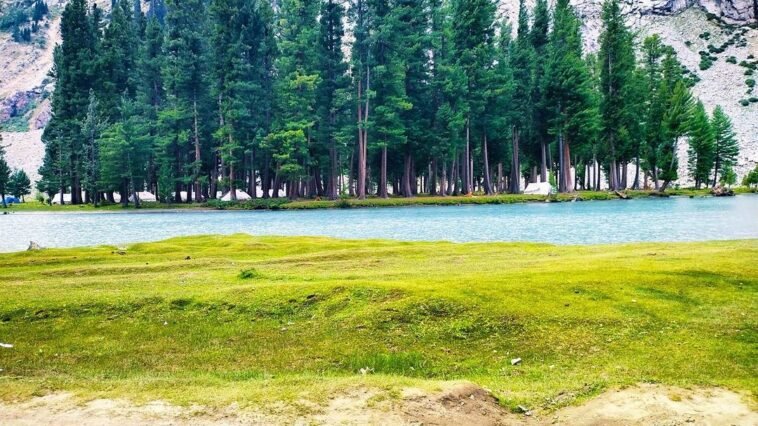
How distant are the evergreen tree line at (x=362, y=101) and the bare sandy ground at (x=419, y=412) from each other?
81.9 m

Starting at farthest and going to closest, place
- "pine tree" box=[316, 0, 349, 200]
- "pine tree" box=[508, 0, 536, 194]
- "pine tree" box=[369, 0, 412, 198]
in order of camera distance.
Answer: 1. "pine tree" box=[508, 0, 536, 194]
2. "pine tree" box=[316, 0, 349, 200]
3. "pine tree" box=[369, 0, 412, 198]

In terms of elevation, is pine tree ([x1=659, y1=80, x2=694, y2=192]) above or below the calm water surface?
above

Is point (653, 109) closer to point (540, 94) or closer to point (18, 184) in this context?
point (540, 94)

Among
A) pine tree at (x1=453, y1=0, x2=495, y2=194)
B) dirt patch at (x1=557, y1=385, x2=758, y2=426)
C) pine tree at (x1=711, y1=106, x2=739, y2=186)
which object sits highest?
pine tree at (x1=453, y1=0, x2=495, y2=194)

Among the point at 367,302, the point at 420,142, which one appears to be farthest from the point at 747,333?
Result: the point at 420,142

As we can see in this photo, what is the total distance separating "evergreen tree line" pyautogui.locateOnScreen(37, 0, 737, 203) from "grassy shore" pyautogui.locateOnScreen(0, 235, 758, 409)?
7419cm

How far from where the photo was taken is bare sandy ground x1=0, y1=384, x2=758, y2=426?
8.85m

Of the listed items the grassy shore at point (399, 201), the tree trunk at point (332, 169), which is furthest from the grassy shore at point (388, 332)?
the tree trunk at point (332, 169)

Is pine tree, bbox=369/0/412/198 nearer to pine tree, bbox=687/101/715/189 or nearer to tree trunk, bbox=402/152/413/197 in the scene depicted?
tree trunk, bbox=402/152/413/197

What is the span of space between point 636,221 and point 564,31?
213ft

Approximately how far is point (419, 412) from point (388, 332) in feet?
15.5

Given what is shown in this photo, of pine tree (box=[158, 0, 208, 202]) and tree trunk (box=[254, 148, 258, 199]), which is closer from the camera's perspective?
pine tree (box=[158, 0, 208, 202])

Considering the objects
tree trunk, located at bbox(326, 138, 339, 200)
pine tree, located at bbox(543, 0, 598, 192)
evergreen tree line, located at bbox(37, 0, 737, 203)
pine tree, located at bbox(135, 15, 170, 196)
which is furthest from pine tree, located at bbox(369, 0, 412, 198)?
pine tree, located at bbox(135, 15, 170, 196)

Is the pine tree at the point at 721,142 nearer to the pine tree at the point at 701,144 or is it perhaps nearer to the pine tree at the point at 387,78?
the pine tree at the point at 701,144
